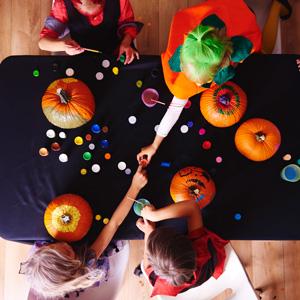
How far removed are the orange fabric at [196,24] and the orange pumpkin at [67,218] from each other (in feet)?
1.46

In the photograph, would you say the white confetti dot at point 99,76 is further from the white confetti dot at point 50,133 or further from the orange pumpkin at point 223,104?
the orange pumpkin at point 223,104

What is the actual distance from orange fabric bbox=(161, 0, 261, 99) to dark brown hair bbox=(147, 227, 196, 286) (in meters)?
0.40

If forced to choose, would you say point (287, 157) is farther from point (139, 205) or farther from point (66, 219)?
point (66, 219)

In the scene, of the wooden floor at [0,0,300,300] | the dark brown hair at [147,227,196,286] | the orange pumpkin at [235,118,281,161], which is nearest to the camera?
the dark brown hair at [147,227,196,286]

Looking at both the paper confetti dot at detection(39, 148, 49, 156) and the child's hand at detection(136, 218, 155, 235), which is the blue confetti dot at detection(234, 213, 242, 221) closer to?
the child's hand at detection(136, 218, 155, 235)

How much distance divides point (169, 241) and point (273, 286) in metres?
0.92

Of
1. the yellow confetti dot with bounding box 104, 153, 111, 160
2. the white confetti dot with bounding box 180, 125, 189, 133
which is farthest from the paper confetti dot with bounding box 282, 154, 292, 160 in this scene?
the yellow confetti dot with bounding box 104, 153, 111, 160

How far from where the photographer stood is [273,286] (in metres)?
1.60

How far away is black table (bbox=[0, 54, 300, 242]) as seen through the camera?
3.54 ft

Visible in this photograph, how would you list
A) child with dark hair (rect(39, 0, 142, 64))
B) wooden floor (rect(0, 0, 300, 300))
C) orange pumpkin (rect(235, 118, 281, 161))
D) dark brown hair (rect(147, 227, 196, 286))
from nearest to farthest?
1. dark brown hair (rect(147, 227, 196, 286))
2. orange pumpkin (rect(235, 118, 281, 161))
3. child with dark hair (rect(39, 0, 142, 64))
4. wooden floor (rect(0, 0, 300, 300))

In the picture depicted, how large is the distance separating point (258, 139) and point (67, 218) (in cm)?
62

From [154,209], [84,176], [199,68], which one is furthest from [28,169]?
[199,68]

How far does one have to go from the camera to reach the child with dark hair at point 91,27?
1.15m

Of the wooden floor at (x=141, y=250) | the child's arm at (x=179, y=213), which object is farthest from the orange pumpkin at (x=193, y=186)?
the wooden floor at (x=141, y=250)
